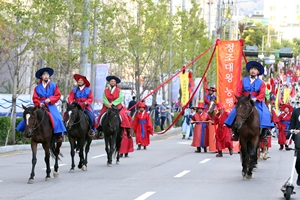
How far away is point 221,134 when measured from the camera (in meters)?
25.9

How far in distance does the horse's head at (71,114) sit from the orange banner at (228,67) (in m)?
8.18

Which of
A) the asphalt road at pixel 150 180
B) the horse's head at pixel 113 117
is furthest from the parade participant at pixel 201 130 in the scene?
the horse's head at pixel 113 117

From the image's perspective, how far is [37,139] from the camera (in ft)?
55.9

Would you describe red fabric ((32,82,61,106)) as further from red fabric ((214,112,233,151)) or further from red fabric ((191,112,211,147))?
red fabric ((191,112,211,147))

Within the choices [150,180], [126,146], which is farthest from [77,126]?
[126,146]

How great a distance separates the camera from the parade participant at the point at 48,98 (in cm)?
1734

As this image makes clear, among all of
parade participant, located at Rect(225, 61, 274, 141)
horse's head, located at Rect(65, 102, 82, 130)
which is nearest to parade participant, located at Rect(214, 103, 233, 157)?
horse's head, located at Rect(65, 102, 82, 130)

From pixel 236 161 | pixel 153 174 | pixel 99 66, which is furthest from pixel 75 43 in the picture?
pixel 153 174

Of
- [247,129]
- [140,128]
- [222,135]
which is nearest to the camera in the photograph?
[247,129]

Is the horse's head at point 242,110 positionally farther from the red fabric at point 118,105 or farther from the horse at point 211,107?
the horse at point 211,107

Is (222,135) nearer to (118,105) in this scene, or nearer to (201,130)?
(201,130)

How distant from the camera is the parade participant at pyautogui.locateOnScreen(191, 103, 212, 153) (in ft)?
90.6

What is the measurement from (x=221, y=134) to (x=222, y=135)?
0.06 meters

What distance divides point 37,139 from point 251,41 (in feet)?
387
